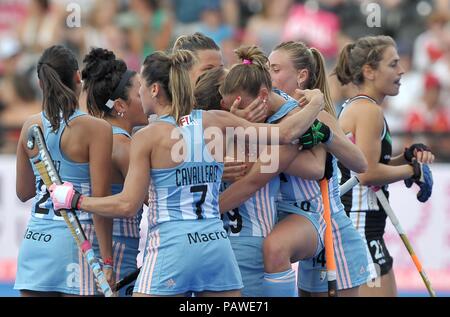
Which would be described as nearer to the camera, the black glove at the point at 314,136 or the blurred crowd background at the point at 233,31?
the black glove at the point at 314,136

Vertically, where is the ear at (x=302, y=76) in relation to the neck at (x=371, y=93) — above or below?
above

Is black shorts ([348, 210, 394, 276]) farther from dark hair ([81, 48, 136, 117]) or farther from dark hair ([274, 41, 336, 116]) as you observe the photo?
dark hair ([81, 48, 136, 117])

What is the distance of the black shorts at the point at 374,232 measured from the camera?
22.5 ft

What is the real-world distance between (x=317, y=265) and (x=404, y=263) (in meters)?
4.74

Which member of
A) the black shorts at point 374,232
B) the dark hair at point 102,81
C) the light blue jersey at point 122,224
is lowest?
the black shorts at point 374,232

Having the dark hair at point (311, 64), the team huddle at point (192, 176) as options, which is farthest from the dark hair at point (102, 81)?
the dark hair at point (311, 64)

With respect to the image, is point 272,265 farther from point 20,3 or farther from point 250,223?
point 20,3

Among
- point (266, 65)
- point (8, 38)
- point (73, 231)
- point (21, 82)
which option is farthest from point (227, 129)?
point (8, 38)

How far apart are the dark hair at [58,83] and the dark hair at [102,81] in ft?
1.21

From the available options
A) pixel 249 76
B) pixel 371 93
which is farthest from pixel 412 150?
pixel 249 76

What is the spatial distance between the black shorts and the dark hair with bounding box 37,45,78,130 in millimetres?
2381

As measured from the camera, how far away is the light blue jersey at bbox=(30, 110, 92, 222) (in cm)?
551

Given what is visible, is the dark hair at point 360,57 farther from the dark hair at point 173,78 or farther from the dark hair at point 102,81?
the dark hair at point 173,78

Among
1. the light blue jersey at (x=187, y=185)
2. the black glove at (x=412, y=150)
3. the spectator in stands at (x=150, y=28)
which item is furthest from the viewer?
the spectator in stands at (x=150, y=28)
